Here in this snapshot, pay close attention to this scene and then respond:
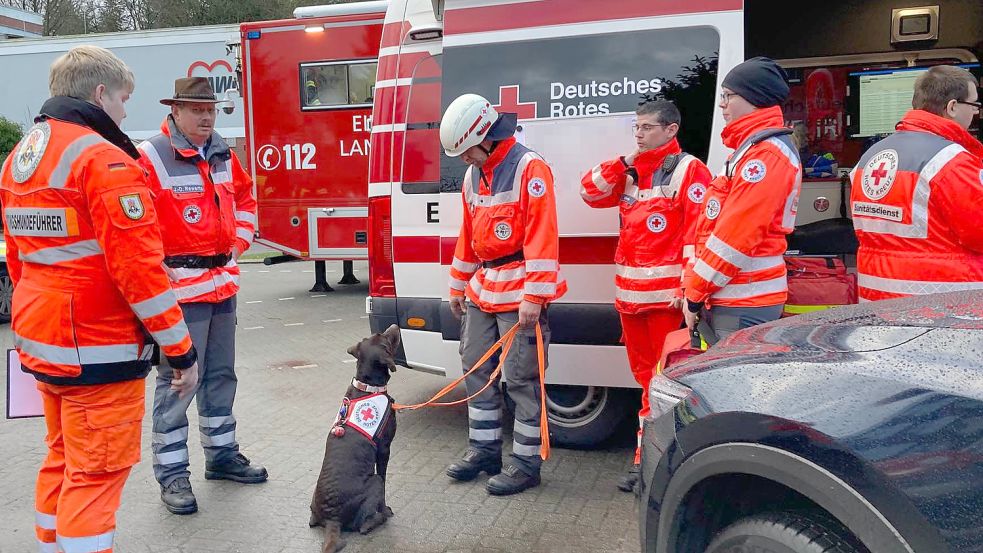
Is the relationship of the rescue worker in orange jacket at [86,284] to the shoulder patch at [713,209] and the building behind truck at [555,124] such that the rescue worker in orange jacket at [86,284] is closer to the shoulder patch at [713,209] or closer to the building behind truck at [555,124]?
the building behind truck at [555,124]

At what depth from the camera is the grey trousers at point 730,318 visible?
3.47 metres

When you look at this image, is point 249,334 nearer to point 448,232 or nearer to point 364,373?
point 448,232

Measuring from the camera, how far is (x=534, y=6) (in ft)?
14.2

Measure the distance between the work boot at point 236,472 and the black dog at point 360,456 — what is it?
2.59 feet

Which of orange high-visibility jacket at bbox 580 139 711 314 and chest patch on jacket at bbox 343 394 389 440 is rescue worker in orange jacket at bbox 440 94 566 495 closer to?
orange high-visibility jacket at bbox 580 139 711 314

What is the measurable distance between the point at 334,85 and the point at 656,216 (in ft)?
24.2

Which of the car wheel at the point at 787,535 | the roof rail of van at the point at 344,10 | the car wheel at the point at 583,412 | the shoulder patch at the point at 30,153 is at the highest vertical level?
the roof rail of van at the point at 344,10

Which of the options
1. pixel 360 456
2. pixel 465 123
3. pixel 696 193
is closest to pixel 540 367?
pixel 360 456

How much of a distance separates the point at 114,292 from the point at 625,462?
2.84 m

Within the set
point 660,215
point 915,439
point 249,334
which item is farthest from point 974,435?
point 249,334

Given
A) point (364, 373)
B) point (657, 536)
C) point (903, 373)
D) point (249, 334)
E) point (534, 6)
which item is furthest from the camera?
point (249, 334)

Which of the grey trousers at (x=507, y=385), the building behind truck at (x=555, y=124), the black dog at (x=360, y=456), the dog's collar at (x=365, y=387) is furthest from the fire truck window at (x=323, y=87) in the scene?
Answer: the dog's collar at (x=365, y=387)

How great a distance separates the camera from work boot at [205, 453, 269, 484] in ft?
14.6

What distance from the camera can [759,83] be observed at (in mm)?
3420
